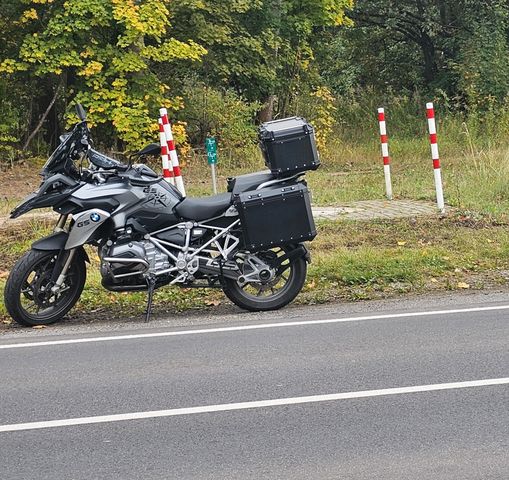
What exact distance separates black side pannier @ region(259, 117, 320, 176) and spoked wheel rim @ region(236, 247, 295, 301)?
75cm

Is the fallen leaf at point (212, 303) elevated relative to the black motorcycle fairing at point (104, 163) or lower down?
lower down

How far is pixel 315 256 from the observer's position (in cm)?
1060

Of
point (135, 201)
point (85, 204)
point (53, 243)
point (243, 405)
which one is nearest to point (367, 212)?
point (135, 201)

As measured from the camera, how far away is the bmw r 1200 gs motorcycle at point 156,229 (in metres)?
8.22

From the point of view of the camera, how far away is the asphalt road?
4758 millimetres

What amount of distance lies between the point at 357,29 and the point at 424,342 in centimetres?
2623

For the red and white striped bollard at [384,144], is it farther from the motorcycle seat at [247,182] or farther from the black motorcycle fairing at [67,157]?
the black motorcycle fairing at [67,157]

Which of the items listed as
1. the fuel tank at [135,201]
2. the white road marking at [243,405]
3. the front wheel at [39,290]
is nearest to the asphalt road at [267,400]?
the white road marking at [243,405]

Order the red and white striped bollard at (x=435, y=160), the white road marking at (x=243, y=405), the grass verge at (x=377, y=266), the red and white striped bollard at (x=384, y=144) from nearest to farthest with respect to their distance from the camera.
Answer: the white road marking at (x=243, y=405)
the grass verge at (x=377, y=266)
the red and white striped bollard at (x=435, y=160)
the red and white striped bollard at (x=384, y=144)

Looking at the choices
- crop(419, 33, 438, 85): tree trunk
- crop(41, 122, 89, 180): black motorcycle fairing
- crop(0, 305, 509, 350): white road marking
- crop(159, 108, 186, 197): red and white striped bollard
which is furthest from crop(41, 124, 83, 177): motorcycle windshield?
crop(419, 33, 438, 85): tree trunk

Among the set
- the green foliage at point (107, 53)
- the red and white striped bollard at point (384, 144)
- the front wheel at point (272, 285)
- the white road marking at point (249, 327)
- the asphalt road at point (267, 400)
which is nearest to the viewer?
the asphalt road at point (267, 400)

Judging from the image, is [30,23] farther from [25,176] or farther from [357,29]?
A: [357,29]

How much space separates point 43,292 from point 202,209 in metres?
1.61

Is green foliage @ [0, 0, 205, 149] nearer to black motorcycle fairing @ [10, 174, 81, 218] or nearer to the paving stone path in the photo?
the paving stone path
